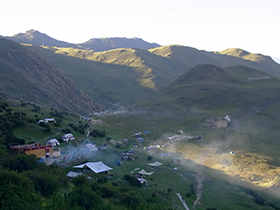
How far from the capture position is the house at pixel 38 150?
5103 cm

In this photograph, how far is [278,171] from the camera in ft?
207

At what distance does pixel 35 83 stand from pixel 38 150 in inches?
3966

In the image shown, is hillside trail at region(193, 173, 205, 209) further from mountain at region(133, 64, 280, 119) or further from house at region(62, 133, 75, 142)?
mountain at region(133, 64, 280, 119)

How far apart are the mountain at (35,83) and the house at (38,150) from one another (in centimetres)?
7156

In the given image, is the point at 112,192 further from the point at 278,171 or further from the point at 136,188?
the point at 278,171

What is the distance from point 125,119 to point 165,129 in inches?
812

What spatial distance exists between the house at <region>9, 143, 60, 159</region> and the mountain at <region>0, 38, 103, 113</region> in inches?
2817

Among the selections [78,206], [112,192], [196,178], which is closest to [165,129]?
[196,178]

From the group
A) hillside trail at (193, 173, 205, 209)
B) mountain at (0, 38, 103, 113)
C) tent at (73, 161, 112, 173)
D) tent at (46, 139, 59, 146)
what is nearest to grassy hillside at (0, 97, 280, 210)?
hillside trail at (193, 173, 205, 209)

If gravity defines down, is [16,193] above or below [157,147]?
above

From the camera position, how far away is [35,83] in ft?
484

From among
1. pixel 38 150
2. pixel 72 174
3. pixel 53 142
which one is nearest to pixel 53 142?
pixel 53 142

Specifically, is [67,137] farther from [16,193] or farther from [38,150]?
[16,193]

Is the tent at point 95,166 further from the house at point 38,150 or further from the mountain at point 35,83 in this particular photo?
the mountain at point 35,83
